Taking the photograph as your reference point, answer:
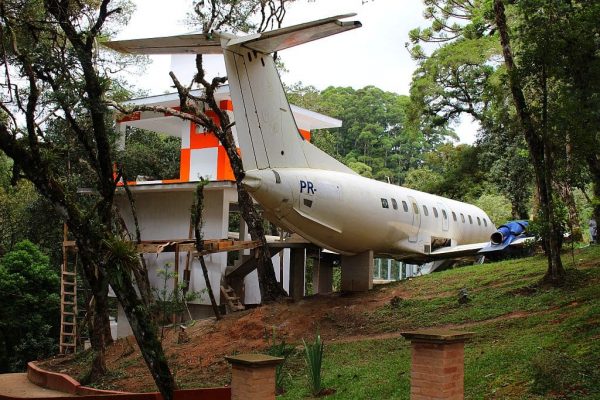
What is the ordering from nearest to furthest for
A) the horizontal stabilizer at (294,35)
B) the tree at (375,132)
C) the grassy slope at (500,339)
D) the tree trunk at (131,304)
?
the grassy slope at (500,339), the tree trunk at (131,304), the horizontal stabilizer at (294,35), the tree at (375,132)

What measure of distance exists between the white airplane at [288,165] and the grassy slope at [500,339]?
6.90 ft

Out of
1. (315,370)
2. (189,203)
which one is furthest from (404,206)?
(315,370)

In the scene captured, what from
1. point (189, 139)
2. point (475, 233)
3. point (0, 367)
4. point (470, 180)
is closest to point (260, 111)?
point (189, 139)

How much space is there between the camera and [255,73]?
1548 centimetres

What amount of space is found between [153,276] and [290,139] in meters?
9.88

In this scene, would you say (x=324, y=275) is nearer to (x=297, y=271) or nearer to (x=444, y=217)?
(x=297, y=271)

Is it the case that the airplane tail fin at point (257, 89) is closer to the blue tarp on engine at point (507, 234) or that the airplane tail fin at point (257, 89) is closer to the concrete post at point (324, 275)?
the concrete post at point (324, 275)

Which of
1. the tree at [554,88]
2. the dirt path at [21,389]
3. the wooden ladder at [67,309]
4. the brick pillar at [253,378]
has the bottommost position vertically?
the dirt path at [21,389]

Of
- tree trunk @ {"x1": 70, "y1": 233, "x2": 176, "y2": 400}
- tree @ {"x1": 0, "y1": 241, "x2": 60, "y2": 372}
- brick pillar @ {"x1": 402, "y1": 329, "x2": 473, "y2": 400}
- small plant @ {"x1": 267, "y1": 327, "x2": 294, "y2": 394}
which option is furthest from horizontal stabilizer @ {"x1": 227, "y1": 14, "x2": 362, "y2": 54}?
tree @ {"x1": 0, "y1": 241, "x2": 60, "y2": 372}

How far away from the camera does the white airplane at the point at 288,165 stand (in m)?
14.3

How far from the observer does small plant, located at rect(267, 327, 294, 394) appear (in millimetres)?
11742

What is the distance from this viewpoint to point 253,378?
290 inches

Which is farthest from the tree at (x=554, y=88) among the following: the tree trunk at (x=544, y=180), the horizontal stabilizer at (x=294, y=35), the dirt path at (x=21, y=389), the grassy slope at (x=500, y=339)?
the dirt path at (x=21, y=389)

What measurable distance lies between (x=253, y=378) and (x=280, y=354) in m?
6.04
